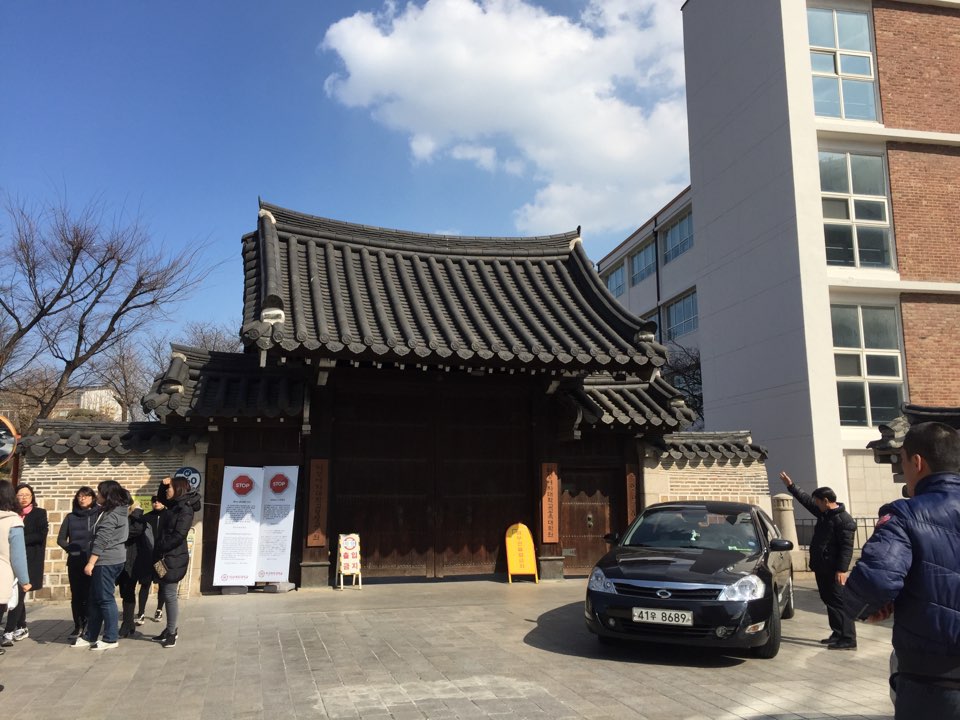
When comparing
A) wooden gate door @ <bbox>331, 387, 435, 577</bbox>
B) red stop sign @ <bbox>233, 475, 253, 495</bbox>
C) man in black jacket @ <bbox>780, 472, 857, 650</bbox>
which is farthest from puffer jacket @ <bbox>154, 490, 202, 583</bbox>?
man in black jacket @ <bbox>780, 472, 857, 650</bbox>

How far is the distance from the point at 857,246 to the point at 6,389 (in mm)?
25410

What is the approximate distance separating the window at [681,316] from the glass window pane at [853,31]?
38.0 ft

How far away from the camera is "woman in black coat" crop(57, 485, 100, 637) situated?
24.0 feet

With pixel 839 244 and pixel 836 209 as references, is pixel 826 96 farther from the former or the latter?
A: pixel 839 244

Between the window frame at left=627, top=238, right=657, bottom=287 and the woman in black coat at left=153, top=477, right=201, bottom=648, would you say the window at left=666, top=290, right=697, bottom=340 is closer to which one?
the window frame at left=627, top=238, right=657, bottom=287

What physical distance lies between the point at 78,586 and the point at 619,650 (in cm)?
569

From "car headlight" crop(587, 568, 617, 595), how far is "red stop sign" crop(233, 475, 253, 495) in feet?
18.4

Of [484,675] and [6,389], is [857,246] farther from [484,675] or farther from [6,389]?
[6,389]

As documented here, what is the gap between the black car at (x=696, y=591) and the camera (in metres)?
6.18

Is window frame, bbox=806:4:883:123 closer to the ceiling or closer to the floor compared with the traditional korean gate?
closer to the ceiling

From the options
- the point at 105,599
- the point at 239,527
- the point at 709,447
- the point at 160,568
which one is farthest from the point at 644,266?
the point at 105,599

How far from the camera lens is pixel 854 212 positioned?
55.7 feet

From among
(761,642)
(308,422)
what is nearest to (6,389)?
(308,422)

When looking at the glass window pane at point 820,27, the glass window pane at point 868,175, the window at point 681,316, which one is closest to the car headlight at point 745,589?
the glass window pane at point 868,175
